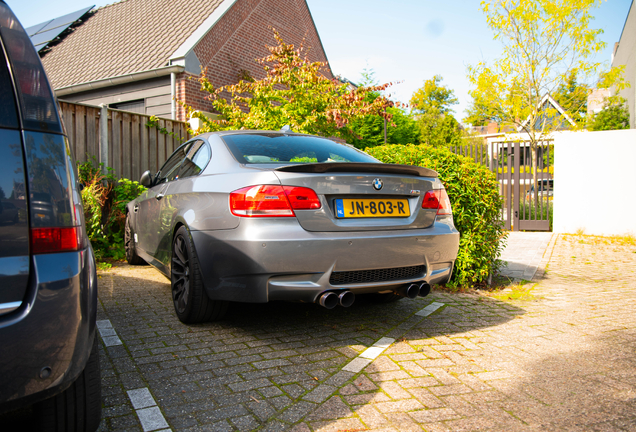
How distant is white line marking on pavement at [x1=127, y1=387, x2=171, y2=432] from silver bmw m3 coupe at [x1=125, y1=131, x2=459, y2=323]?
0.83 meters

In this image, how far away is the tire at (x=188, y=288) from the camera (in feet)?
11.0

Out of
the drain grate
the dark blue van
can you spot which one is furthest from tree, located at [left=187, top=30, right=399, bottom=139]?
the dark blue van

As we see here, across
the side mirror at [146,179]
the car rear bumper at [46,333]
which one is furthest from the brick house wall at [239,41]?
the car rear bumper at [46,333]

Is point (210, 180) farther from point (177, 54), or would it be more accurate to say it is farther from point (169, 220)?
point (177, 54)

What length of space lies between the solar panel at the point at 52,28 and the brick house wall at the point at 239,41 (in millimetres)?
8293

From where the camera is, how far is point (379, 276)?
3166 millimetres

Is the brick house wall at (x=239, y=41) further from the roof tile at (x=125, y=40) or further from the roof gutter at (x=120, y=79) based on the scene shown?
the roof tile at (x=125, y=40)

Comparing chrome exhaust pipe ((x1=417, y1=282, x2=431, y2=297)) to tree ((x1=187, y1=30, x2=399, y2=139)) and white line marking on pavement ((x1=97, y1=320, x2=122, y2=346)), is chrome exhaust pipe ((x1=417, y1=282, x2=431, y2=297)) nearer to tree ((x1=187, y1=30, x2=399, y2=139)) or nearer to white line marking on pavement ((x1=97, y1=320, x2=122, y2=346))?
white line marking on pavement ((x1=97, y1=320, x2=122, y2=346))

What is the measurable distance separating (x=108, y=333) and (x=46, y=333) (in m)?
2.00

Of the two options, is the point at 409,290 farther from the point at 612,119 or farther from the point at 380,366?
the point at 612,119

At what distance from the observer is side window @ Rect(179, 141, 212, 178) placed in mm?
3809

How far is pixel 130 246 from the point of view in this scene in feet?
20.4

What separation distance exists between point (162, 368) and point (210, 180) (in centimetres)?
135

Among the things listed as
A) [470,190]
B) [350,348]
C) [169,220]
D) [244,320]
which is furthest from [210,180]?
[470,190]
